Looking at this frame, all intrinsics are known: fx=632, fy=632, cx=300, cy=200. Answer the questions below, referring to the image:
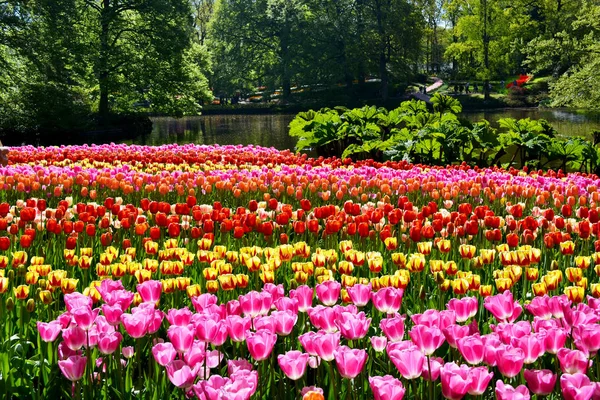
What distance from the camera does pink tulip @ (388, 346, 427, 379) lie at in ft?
5.94

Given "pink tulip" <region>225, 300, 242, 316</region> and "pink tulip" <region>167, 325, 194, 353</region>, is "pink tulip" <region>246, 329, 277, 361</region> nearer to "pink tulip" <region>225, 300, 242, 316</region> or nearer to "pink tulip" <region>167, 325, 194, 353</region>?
"pink tulip" <region>167, 325, 194, 353</region>

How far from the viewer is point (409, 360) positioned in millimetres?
1822

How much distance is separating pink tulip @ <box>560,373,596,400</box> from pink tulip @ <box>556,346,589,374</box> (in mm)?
238

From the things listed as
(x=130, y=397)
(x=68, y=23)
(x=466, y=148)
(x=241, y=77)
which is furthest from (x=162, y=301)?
(x=241, y=77)

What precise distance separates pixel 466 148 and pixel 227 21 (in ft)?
161

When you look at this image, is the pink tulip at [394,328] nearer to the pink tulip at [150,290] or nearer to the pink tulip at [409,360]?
the pink tulip at [409,360]

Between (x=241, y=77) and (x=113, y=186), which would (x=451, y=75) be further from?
(x=113, y=186)

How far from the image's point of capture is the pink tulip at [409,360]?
1.81 m

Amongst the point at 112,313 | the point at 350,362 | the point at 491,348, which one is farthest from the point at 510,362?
the point at 112,313

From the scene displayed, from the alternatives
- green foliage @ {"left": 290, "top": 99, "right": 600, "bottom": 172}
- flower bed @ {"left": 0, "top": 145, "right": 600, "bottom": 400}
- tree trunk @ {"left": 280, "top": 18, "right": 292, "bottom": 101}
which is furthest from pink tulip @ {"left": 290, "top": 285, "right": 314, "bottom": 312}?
tree trunk @ {"left": 280, "top": 18, "right": 292, "bottom": 101}

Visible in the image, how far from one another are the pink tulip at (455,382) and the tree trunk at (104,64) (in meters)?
32.3

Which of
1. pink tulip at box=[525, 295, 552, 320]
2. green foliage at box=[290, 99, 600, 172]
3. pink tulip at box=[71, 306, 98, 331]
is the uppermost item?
green foliage at box=[290, 99, 600, 172]

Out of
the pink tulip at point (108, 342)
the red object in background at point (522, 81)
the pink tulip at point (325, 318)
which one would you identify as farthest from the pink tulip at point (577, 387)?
the red object in background at point (522, 81)

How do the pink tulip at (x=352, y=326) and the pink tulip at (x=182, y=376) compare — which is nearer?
the pink tulip at (x=182, y=376)
